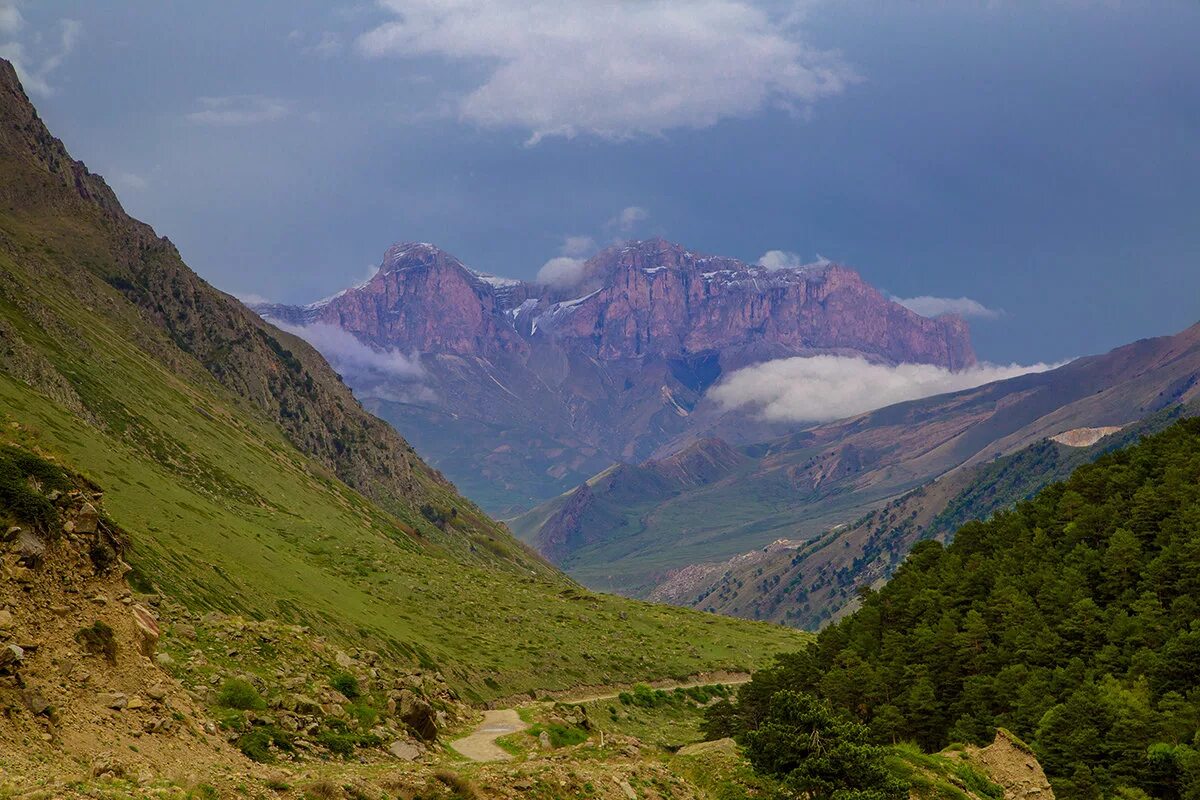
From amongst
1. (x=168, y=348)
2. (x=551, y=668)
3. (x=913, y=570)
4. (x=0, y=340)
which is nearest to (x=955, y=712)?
(x=913, y=570)

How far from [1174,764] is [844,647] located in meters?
36.3

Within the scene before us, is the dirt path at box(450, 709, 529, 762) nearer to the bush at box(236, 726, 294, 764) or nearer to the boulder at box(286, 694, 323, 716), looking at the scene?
the boulder at box(286, 694, 323, 716)

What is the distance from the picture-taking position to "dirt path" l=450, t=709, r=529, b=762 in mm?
47125

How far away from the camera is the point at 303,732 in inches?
1453

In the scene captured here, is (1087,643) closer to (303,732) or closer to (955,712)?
(955,712)

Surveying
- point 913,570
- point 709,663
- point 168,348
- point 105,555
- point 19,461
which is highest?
point 168,348

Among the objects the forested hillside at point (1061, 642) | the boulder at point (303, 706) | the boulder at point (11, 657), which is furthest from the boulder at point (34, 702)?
the forested hillside at point (1061, 642)

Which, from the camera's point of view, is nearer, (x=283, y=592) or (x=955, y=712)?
(x=955, y=712)

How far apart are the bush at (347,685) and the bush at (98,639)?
49.2 ft

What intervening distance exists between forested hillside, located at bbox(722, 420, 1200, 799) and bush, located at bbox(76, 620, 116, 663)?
27747 mm

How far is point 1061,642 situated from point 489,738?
4337 cm

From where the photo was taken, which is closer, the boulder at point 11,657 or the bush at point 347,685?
the boulder at point 11,657

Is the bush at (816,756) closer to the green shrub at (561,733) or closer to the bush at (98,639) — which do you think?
the green shrub at (561,733)

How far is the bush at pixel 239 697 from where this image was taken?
36056 mm
